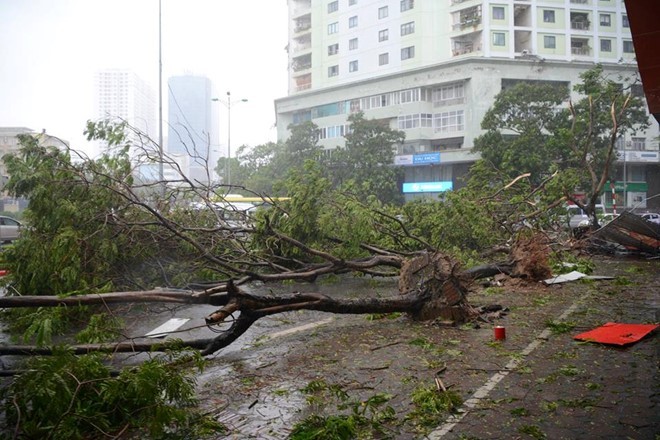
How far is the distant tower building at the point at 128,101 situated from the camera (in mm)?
7366

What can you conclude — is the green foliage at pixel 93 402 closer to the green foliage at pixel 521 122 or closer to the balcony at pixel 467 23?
the green foliage at pixel 521 122

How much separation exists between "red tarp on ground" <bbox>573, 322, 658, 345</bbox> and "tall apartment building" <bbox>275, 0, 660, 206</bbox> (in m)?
21.3

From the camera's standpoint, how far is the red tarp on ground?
4.74 meters

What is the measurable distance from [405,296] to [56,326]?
350 cm

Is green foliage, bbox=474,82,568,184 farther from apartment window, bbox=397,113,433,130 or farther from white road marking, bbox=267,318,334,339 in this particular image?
white road marking, bbox=267,318,334,339

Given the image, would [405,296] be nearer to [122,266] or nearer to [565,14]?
[122,266]

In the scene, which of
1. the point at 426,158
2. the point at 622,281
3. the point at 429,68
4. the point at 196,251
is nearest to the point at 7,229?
the point at 196,251

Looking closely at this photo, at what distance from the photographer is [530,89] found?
930 inches

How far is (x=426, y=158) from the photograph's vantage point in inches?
1139

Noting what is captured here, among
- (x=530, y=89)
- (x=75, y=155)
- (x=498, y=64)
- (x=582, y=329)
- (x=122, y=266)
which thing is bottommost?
(x=582, y=329)

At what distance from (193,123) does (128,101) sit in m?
1.06

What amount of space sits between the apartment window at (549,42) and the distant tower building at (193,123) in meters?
22.8

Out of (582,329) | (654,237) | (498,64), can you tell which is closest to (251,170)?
(498,64)

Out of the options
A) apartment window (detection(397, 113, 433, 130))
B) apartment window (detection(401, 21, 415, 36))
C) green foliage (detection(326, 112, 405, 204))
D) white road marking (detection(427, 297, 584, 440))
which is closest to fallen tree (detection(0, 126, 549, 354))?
white road marking (detection(427, 297, 584, 440))
